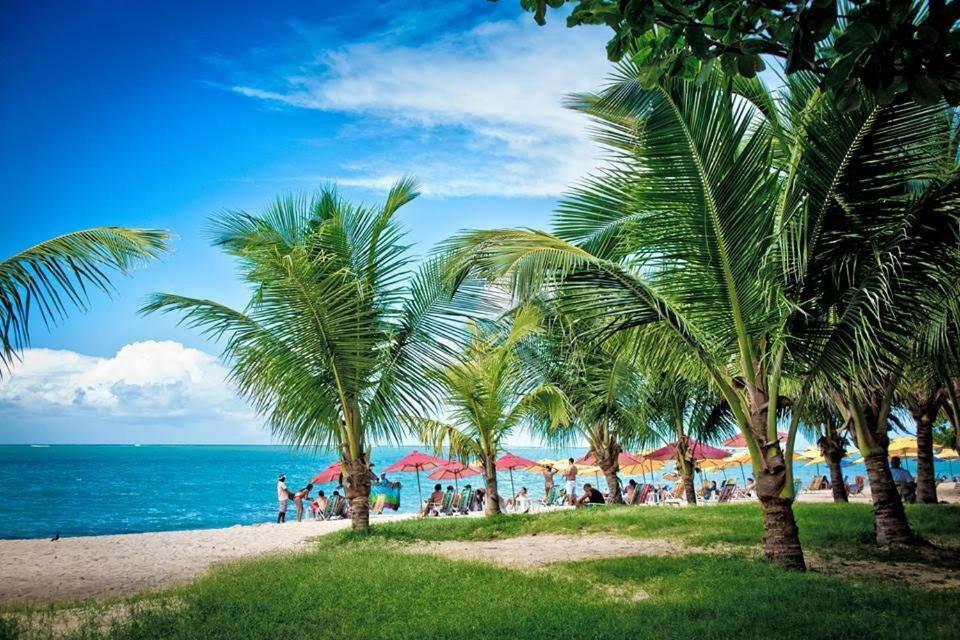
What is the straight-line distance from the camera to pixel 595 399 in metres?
14.9

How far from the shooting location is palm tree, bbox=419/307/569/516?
1310 cm

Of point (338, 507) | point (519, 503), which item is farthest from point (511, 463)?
point (338, 507)

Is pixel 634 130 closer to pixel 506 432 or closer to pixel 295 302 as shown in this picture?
pixel 295 302

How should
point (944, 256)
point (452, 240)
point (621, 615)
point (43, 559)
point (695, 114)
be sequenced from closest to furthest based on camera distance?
point (621, 615) → point (944, 256) → point (695, 114) → point (452, 240) → point (43, 559)

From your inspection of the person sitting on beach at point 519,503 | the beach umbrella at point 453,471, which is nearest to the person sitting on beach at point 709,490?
the person sitting on beach at point 519,503

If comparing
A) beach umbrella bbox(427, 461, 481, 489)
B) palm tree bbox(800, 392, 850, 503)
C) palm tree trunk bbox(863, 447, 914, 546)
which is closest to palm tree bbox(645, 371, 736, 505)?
palm tree bbox(800, 392, 850, 503)

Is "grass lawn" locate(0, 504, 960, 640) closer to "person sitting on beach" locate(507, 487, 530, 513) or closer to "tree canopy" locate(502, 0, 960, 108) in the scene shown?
"tree canopy" locate(502, 0, 960, 108)

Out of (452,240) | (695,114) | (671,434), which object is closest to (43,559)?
(452,240)

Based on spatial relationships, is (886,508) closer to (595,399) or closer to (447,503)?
(595,399)

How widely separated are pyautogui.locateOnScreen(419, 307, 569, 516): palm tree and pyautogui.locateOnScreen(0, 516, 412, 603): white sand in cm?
364

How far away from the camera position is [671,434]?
1850 cm

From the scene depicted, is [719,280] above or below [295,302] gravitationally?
below

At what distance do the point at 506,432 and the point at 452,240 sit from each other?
818 centimetres

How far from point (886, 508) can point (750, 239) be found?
468 cm
